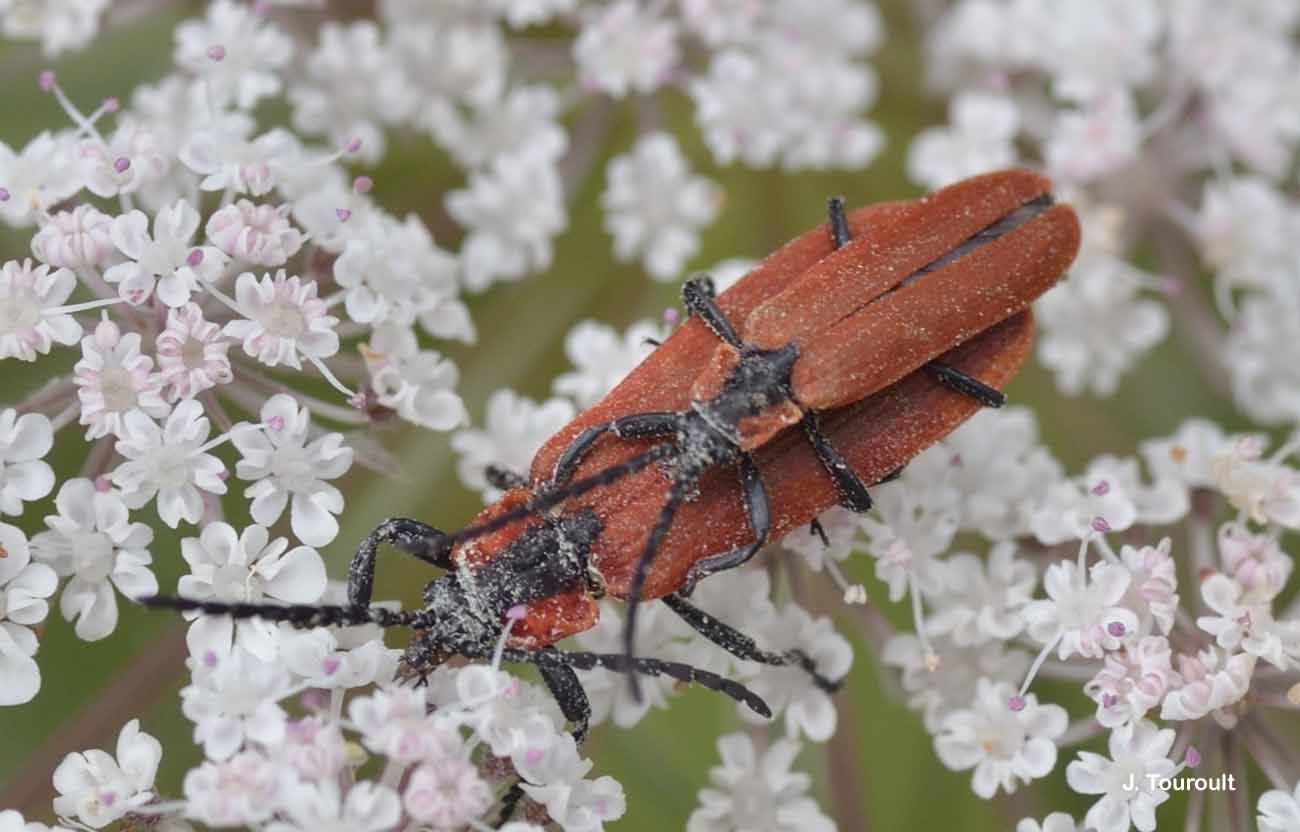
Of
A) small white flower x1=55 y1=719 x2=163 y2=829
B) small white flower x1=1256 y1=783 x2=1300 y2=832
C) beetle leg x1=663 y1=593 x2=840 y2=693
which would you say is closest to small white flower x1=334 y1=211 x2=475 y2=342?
beetle leg x1=663 y1=593 x2=840 y2=693

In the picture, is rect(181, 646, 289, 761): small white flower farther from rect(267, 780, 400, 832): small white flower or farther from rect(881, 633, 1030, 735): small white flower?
rect(881, 633, 1030, 735): small white flower

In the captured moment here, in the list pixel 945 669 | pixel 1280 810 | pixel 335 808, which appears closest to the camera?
pixel 335 808

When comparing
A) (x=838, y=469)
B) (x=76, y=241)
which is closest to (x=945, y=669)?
(x=838, y=469)

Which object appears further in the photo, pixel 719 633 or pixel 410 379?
pixel 410 379

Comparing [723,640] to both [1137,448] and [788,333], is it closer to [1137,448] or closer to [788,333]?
[788,333]

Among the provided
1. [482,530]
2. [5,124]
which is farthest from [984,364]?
[5,124]

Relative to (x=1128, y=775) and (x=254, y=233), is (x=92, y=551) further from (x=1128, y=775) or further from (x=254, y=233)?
(x=1128, y=775)
